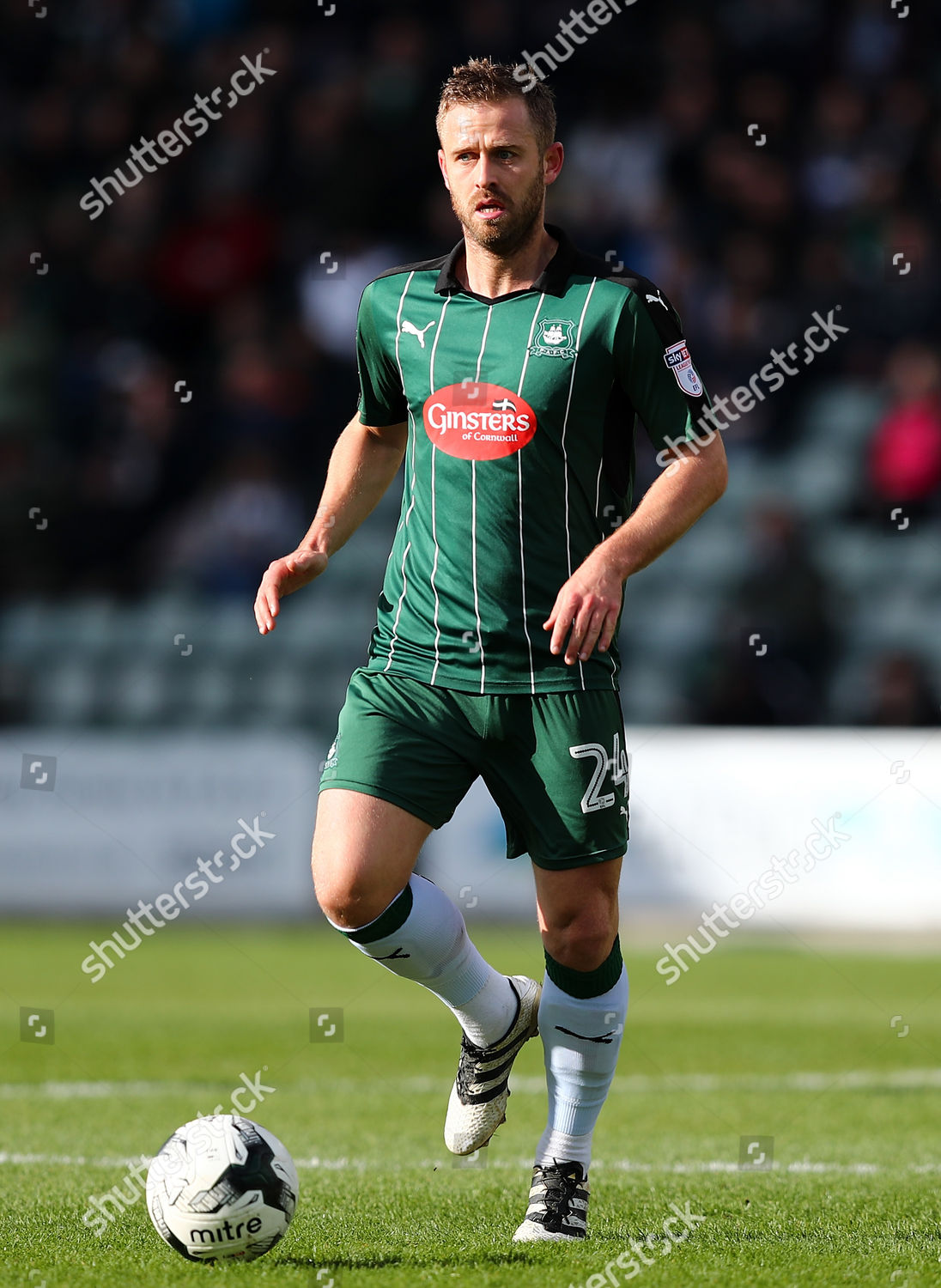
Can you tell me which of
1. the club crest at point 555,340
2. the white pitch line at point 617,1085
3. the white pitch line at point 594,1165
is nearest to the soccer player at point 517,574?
the club crest at point 555,340

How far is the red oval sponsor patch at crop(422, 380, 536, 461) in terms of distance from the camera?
3998 millimetres

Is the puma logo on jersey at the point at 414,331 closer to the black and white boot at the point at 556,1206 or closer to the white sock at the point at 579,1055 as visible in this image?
the white sock at the point at 579,1055

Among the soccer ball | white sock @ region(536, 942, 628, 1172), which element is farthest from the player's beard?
the soccer ball

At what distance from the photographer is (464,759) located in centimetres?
410

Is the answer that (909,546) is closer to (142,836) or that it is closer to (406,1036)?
(142,836)

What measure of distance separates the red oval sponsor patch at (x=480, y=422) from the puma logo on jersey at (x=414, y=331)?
0.47ft

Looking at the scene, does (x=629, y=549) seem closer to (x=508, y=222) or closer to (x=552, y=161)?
(x=508, y=222)

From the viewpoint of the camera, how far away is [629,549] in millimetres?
3865

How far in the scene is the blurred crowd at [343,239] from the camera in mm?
13758

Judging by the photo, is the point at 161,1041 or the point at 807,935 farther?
the point at 807,935

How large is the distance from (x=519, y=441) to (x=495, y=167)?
24.0 inches

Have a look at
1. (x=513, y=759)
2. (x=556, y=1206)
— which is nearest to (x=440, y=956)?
(x=513, y=759)

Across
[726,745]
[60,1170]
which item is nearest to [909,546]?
[726,745]

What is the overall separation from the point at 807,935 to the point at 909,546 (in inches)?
144
